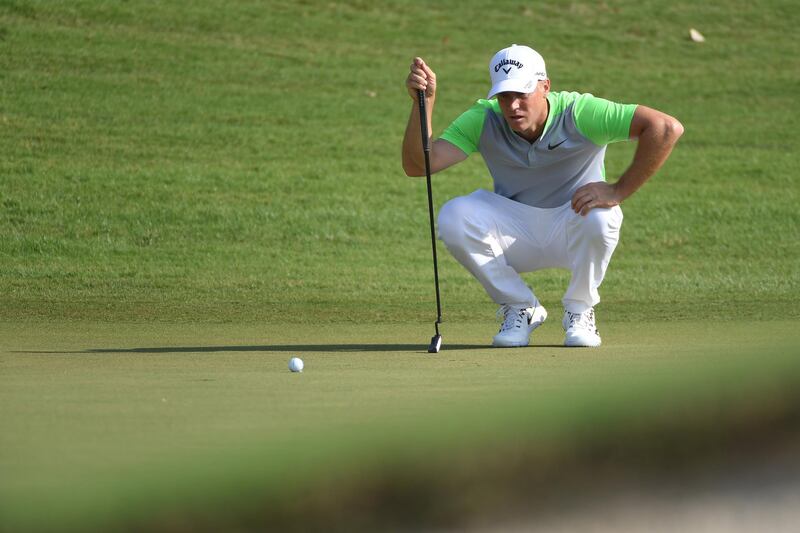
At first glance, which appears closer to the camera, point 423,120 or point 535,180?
point 423,120

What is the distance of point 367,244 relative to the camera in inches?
421

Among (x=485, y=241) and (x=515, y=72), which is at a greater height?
(x=515, y=72)

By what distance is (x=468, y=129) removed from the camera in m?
6.01

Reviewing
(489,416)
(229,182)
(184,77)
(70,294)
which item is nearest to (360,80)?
(184,77)

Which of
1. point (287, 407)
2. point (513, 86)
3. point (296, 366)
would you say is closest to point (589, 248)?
point (513, 86)

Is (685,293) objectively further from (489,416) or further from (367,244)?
(489,416)

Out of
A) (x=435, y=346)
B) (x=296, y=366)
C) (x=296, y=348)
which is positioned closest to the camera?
(x=296, y=366)

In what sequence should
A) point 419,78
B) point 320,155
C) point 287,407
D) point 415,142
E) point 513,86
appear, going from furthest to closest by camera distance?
point 320,155, point 415,142, point 419,78, point 513,86, point 287,407

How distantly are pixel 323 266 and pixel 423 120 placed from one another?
4.15 m

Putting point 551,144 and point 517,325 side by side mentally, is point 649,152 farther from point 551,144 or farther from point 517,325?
point 517,325

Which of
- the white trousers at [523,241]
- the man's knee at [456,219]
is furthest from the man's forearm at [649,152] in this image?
the man's knee at [456,219]

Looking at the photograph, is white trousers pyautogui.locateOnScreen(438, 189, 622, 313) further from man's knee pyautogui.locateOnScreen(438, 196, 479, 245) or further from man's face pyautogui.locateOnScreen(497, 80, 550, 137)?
man's face pyautogui.locateOnScreen(497, 80, 550, 137)

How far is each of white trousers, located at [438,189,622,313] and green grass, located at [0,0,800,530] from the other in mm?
434

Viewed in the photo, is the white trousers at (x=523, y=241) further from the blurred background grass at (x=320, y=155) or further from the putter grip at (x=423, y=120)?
the blurred background grass at (x=320, y=155)
